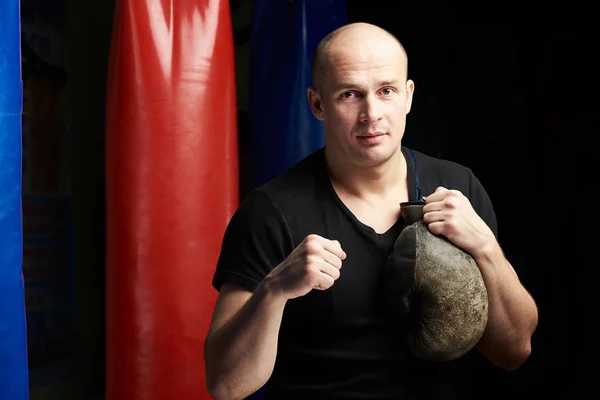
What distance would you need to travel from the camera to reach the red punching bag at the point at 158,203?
6.10 feet

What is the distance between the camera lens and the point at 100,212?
250 cm

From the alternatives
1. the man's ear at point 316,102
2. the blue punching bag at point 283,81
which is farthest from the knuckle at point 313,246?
the blue punching bag at point 283,81

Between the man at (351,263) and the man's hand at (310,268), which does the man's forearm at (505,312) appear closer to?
the man at (351,263)

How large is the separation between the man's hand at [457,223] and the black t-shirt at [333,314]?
0.43 feet

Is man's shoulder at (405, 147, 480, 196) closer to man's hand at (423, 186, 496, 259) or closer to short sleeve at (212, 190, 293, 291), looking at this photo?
man's hand at (423, 186, 496, 259)

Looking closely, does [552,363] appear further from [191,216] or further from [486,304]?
[191,216]

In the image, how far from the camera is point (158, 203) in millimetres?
1870

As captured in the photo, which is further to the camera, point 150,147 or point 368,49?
point 150,147

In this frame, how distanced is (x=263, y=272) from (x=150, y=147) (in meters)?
0.65

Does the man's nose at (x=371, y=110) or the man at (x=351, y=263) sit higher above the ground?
the man's nose at (x=371, y=110)

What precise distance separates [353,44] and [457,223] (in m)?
0.42

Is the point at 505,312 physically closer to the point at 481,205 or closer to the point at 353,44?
the point at 481,205

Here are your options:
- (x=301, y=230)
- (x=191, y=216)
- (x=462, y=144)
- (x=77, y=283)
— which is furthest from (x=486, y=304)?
(x=77, y=283)

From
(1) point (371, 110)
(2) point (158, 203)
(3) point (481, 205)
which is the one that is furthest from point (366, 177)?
(2) point (158, 203)
